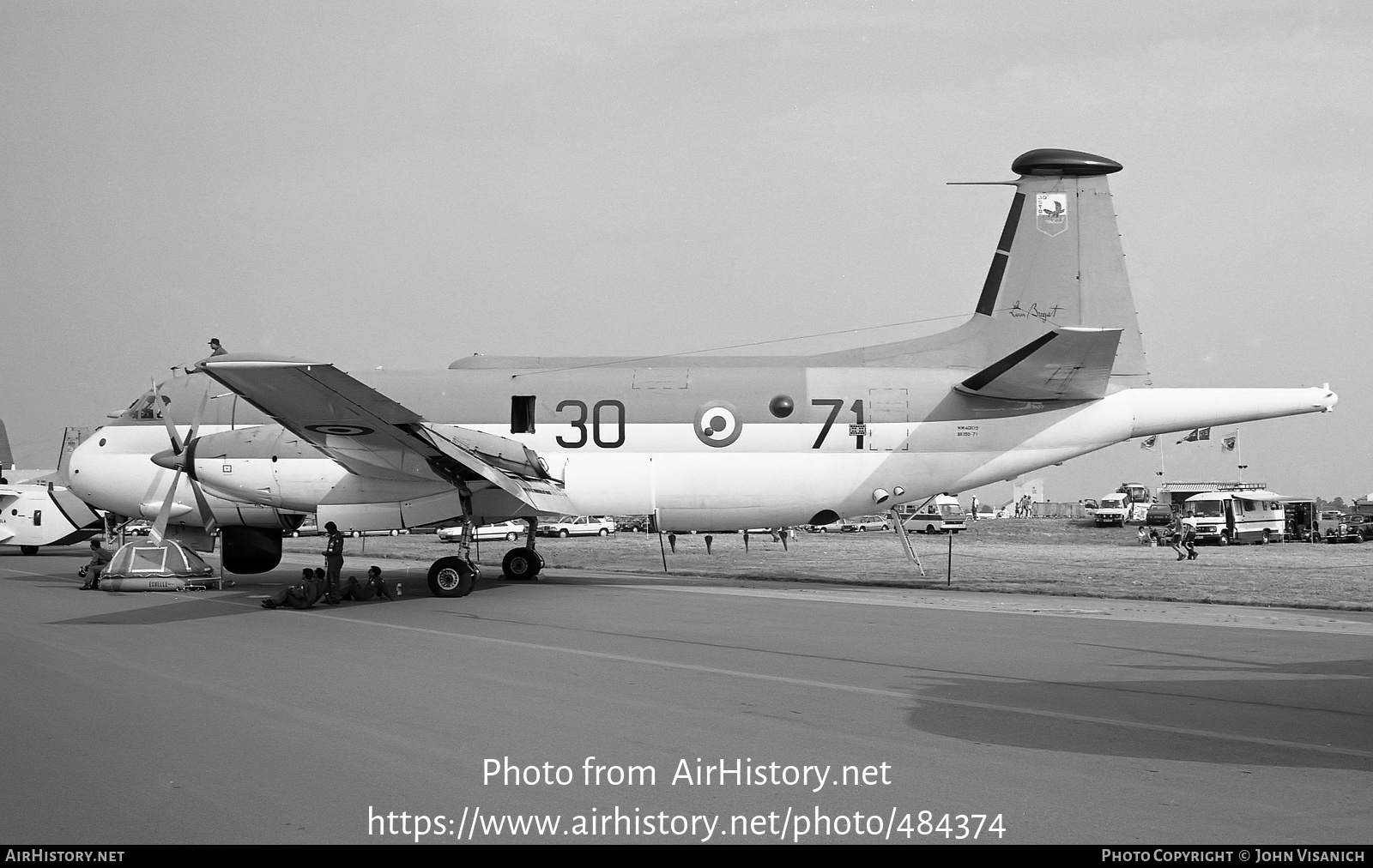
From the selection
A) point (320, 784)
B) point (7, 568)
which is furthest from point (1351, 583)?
point (7, 568)

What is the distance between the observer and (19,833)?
199 inches

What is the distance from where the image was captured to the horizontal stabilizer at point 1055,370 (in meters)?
18.4

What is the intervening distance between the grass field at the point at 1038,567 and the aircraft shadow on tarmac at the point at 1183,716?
919 cm

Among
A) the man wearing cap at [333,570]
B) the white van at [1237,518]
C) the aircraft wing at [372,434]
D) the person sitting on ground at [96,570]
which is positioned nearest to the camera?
the aircraft wing at [372,434]

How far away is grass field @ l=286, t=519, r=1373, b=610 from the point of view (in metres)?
19.8

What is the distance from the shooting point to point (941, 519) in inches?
2509

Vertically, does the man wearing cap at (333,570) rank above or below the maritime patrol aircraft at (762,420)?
below

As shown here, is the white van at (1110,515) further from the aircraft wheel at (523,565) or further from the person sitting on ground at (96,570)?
the person sitting on ground at (96,570)

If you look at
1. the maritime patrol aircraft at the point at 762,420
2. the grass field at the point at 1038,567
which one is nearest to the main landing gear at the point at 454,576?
the maritime patrol aircraft at the point at 762,420

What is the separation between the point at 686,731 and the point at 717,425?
44.4ft

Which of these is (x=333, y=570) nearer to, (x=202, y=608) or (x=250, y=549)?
(x=202, y=608)

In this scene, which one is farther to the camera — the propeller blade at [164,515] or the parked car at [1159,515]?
the parked car at [1159,515]

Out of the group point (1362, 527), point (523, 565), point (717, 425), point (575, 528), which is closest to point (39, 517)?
point (523, 565)

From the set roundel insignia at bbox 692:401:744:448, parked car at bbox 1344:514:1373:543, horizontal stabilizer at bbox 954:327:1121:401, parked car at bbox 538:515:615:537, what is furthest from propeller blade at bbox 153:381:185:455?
parked car at bbox 1344:514:1373:543
